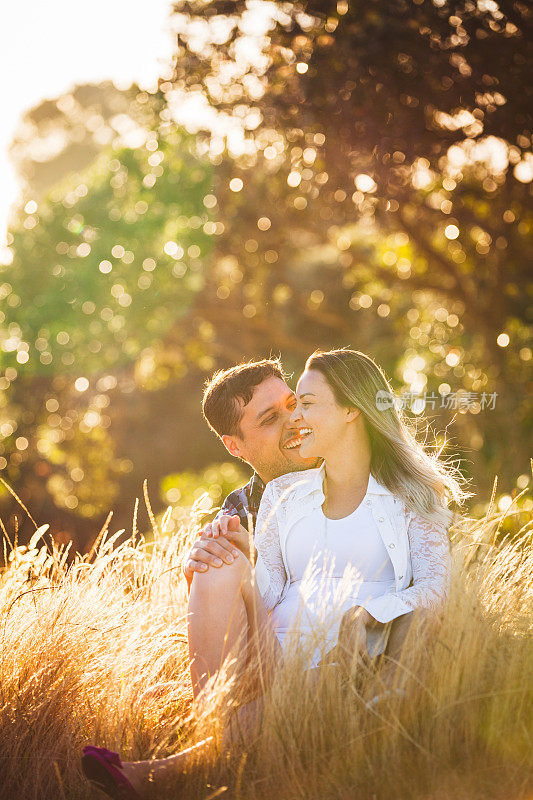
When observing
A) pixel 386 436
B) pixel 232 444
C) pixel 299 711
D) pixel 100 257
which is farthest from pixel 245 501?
pixel 100 257

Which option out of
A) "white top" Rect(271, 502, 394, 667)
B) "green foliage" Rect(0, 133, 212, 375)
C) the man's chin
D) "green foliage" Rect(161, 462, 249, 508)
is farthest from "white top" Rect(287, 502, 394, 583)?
"green foliage" Rect(161, 462, 249, 508)

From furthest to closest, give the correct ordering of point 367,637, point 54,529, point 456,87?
point 54,529 < point 456,87 < point 367,637

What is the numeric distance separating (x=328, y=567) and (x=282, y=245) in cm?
698

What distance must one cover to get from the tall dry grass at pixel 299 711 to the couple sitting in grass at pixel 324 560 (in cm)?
10

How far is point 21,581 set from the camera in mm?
4016

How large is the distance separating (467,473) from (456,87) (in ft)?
11.6

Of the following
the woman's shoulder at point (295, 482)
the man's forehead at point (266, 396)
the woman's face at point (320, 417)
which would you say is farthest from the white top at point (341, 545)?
the man's forehead at point (266, 396)

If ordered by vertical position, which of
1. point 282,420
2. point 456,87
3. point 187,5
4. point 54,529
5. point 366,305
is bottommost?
point 54,529

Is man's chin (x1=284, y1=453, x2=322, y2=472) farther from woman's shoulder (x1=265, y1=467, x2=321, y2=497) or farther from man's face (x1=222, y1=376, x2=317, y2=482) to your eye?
woman's shoulder (x1=265, y1=467, x2=321, y2=497)

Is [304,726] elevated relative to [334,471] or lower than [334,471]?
lower

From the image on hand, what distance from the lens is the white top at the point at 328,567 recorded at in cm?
328

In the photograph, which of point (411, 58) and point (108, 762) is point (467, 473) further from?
point (108, 762)

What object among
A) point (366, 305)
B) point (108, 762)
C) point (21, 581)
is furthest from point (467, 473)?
point (108, 762)

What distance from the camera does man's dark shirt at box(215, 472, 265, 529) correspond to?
4.40 meters
